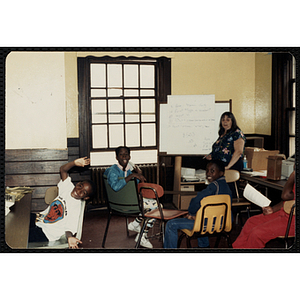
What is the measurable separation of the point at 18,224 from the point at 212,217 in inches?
67.4

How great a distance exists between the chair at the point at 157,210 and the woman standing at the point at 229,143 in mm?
740

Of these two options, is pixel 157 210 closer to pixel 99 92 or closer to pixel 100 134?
pixel 100 134

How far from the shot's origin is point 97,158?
12.2ft

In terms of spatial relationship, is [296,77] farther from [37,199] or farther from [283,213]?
[37,199]

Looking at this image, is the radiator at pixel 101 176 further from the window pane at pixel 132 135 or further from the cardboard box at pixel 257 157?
the cardboard box at pixel 257 157

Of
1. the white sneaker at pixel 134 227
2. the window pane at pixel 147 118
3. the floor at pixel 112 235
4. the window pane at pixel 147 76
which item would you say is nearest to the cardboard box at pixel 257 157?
the floor at pixel 112 235

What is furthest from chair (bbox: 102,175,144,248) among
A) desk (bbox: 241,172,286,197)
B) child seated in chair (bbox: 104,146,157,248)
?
desk (bbox: 241,172,286,197)

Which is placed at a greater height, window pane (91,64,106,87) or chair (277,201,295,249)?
window pane (91,64,106,87)

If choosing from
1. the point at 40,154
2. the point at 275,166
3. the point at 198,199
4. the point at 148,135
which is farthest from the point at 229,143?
the point at 40,154

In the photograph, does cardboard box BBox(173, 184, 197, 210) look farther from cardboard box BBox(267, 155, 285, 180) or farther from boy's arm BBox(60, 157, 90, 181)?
boy's arm BBox(60, 157, 90, 181)

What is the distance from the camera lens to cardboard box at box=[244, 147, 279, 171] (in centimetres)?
369

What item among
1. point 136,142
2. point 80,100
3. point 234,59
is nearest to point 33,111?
point 80,100

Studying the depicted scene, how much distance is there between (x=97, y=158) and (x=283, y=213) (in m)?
2.05

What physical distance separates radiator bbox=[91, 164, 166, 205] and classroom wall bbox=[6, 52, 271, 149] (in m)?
0.53
